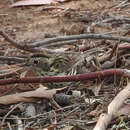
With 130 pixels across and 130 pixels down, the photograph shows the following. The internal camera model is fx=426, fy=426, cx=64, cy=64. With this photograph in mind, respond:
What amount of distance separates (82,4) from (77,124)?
3.68m

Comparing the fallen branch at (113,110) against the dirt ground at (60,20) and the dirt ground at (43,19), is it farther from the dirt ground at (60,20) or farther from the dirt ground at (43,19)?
the dirt ground at (43,19)

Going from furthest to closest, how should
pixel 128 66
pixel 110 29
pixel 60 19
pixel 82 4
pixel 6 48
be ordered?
pixel 82 4, pixel 60 19, pixel 110 29, pixel 6 48, pixel 128 66

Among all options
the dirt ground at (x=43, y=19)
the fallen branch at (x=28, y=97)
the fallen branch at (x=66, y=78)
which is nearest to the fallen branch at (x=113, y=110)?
the fallen branch at (x=66, y=78)

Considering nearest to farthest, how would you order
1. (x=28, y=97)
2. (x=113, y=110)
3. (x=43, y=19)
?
(x=113, y=110) < (x=28, y=97) < (x=43, y=19)

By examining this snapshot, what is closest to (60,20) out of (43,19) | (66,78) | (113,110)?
(43,19)

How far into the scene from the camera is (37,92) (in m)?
2.64

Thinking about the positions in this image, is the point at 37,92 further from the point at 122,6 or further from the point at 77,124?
the point at 122,6

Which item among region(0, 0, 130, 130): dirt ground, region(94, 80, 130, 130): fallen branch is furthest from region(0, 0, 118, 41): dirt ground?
region(94, 80, 130, 130): fallen branch

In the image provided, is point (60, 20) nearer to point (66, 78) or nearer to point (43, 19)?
point (43, 19)

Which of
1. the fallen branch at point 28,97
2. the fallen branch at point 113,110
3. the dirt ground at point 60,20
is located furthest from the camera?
the dirt ground at point 60,20

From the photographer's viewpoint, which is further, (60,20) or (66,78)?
(60,20)

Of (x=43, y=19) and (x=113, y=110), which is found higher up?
(x=43, y=19)

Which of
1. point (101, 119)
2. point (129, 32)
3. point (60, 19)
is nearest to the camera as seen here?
point (101, 119)

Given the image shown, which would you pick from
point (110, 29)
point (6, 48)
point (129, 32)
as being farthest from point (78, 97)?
point (110, 29)
